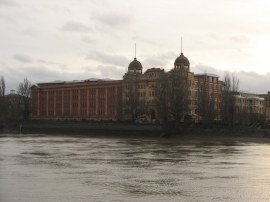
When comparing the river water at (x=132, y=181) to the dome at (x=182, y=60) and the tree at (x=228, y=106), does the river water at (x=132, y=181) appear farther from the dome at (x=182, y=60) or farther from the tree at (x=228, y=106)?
the dome at (x=182, y=60)

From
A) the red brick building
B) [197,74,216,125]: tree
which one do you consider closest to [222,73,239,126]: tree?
[197,74,216,125]: tree

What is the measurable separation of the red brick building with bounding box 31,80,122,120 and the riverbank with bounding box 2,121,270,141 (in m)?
22.2

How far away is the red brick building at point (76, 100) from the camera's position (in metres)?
170

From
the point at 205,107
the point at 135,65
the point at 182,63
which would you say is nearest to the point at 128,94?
the point at 182,63

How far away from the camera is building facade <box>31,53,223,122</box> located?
11869cm

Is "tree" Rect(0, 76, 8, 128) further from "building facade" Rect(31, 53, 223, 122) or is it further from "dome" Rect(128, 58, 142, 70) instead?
"dome" Rect(128, 58, 142, 70)

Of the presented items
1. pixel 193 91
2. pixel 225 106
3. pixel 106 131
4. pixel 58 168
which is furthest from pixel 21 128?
pixel 58 168

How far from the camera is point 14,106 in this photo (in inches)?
6334

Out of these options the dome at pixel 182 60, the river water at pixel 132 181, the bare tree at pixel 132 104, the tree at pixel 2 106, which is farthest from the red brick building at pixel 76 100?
the river water at pixel 132 181

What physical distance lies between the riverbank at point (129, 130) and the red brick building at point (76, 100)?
22207 millimetres

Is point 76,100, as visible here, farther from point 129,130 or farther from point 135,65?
point 129,130

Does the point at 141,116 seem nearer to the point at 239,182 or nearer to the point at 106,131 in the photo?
the point at 106,131

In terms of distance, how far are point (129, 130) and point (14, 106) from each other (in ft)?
188

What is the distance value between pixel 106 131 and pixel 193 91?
122ft
